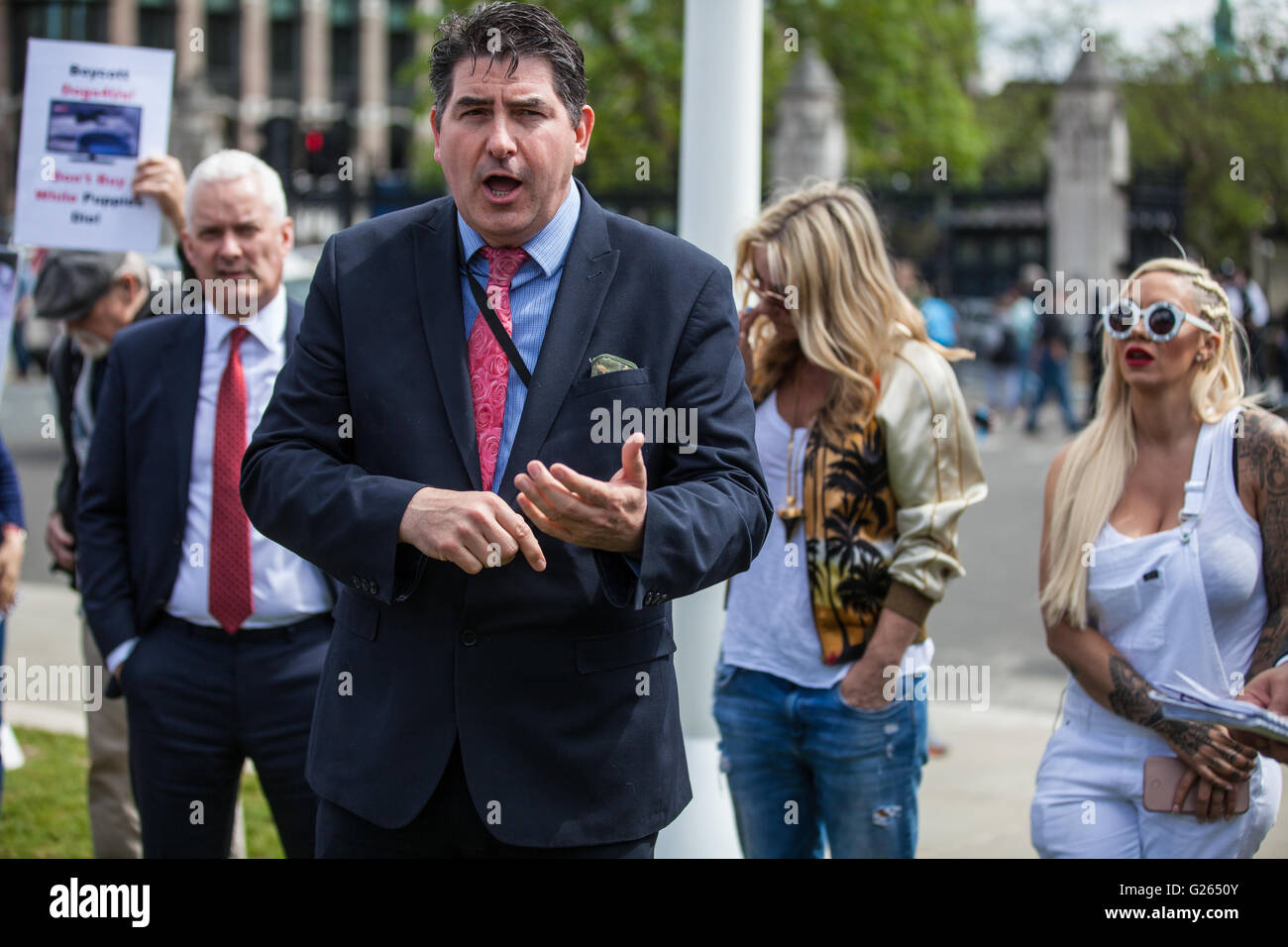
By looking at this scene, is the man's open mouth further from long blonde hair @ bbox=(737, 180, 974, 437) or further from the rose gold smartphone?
the rose gold smartphone

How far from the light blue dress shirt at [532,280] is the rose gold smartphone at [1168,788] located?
166 centimetres

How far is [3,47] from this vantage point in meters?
56.9

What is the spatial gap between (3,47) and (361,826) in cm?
6175

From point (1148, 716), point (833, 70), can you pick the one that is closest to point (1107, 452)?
point (1148, 716)

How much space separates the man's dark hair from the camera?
2418 mm

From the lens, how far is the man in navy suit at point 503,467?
7.77ft

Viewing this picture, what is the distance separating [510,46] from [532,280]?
386 millimetres

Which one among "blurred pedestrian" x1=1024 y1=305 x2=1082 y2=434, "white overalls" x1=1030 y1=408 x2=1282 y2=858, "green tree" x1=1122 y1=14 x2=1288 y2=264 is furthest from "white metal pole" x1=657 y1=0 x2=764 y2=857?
"green tree" x1=1122 y1=14 x2=1288 y2=264

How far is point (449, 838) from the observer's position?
2.44 meters

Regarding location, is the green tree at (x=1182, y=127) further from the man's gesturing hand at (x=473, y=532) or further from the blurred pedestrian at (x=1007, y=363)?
the man's gesturing hand at (x=473, y=532)

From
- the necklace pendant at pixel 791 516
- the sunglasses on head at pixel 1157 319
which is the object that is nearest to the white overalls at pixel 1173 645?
the sunglasses on head at pixel 1157 319

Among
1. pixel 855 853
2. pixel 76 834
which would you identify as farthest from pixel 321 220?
pixel 855 853
